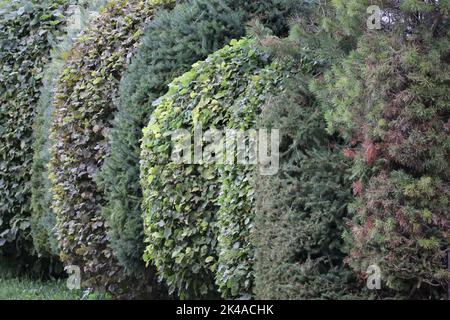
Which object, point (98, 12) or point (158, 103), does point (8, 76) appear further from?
point (158, 103)

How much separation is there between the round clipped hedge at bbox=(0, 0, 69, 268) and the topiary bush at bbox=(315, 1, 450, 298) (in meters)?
5.49

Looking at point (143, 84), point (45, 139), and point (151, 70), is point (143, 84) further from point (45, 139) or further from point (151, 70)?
point (45, 139)

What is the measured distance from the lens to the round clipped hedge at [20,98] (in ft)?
30.4

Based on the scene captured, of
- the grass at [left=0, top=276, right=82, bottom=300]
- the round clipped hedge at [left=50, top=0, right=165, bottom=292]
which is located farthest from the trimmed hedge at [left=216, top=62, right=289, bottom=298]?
the grass at [left=0, top=276, right=82, bottom=300]

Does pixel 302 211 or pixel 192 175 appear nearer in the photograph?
pixel 302 211

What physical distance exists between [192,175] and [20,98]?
3.86 m

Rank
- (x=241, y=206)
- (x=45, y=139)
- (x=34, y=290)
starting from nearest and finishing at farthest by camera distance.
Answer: (x=241, y=206), (x=34, y=290), (x=45, y=139)

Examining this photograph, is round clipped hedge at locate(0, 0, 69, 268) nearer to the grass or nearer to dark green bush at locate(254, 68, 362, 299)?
the grass

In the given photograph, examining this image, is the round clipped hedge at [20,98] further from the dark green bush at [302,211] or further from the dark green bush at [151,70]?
the dark green bush at [302,211]

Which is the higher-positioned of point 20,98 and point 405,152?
point 20,98

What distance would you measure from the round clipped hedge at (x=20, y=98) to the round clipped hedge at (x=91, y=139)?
1172mm

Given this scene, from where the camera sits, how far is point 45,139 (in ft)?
29.2

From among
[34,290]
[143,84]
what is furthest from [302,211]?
[34,290]
